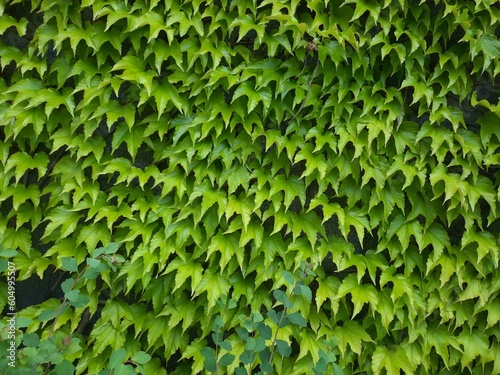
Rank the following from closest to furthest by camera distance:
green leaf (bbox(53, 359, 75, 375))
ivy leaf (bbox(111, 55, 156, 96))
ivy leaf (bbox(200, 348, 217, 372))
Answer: green leaf (bbox(53, 359, 75, 375)) → ivy leaf (bbox(200, 348, 217, 372)) → ivy leaf (bbox(111, 55, 156, 96))

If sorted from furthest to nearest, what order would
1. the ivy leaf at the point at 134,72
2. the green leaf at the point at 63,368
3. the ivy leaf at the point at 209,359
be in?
the ivy leaf at the point at 134,72 → the ivy leaf at the point at 209,359 → the green leaf at the point at 63,368

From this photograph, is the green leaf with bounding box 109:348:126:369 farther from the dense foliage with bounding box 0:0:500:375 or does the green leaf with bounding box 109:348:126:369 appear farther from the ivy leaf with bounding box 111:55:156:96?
the ivy leaf with bounding box 111:55:156:96

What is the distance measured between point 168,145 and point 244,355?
1309 millimetres

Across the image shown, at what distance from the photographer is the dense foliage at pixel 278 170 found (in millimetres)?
2320

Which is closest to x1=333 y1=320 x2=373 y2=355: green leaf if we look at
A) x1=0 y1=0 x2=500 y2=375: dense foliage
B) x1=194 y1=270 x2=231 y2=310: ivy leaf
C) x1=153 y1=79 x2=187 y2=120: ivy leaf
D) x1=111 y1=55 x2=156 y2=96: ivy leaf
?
x1=0 y1=0 x2=500 y2=375: dense foliage

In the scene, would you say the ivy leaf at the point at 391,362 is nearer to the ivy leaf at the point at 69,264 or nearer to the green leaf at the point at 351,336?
the green leaf at the point at 351,336

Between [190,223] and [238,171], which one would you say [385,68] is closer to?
[238,171]

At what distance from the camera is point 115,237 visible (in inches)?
98.3

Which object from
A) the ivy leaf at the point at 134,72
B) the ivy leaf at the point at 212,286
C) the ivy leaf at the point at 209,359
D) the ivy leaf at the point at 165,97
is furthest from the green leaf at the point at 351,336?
the ivy leaf at the point at 134,72

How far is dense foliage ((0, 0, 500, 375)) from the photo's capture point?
2.32 meters

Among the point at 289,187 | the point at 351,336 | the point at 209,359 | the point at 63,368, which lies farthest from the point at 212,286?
the point at 63,368

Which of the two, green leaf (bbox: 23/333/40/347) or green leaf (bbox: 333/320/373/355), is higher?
green leaf (bbox: 23/333/40/347)

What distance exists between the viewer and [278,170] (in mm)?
2469

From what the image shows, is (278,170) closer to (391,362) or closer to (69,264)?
(391,362)
